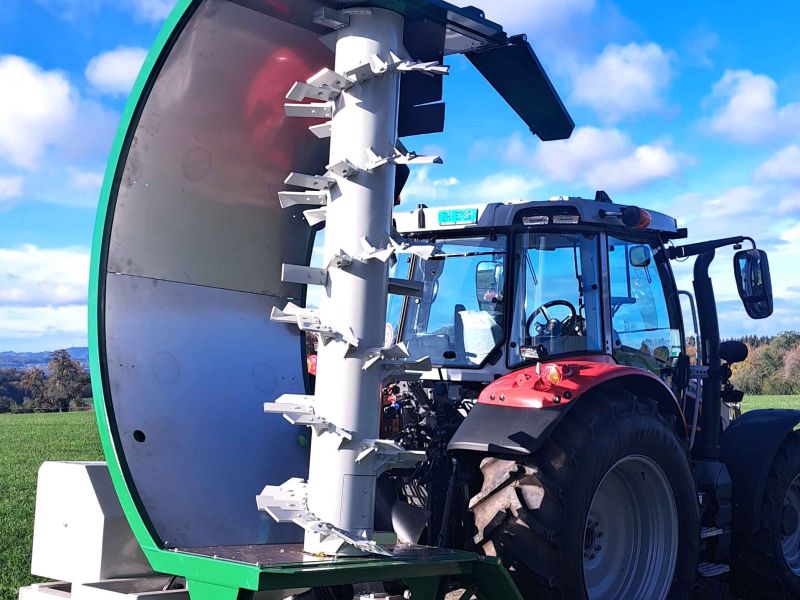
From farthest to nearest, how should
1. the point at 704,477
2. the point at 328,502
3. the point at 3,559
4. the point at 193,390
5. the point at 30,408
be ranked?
the point at 30,408, the point at 3,559, the point at 704,477, the point at 193,390, the point at 328,502

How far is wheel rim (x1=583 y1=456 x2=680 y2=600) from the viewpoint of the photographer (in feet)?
14.4

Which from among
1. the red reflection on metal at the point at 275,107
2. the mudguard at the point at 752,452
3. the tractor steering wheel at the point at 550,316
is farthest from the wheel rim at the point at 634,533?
the red reflection on metal at the point at 275,107

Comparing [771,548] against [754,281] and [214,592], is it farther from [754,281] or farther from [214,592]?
[214,592]

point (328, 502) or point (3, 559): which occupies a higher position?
point (328, 502)

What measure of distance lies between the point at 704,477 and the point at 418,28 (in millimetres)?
3465

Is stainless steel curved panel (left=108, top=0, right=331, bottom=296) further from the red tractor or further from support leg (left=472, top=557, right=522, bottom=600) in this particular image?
support leg (left=472, top=557, right=522, bottom=600)

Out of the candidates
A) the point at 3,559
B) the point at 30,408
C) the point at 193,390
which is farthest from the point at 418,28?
the point at 30,408

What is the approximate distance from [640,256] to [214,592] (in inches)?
141

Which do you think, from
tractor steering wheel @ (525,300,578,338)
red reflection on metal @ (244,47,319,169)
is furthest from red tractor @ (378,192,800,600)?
red reflection on metal @ (244,47,319,169)

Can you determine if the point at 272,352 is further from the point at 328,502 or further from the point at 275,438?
the point at 328,502

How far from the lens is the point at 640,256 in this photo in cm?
543

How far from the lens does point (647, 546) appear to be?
15.0 feet

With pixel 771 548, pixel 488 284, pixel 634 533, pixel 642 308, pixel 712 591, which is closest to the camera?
pixel 634 533

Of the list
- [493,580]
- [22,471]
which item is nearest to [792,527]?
[493,580]
